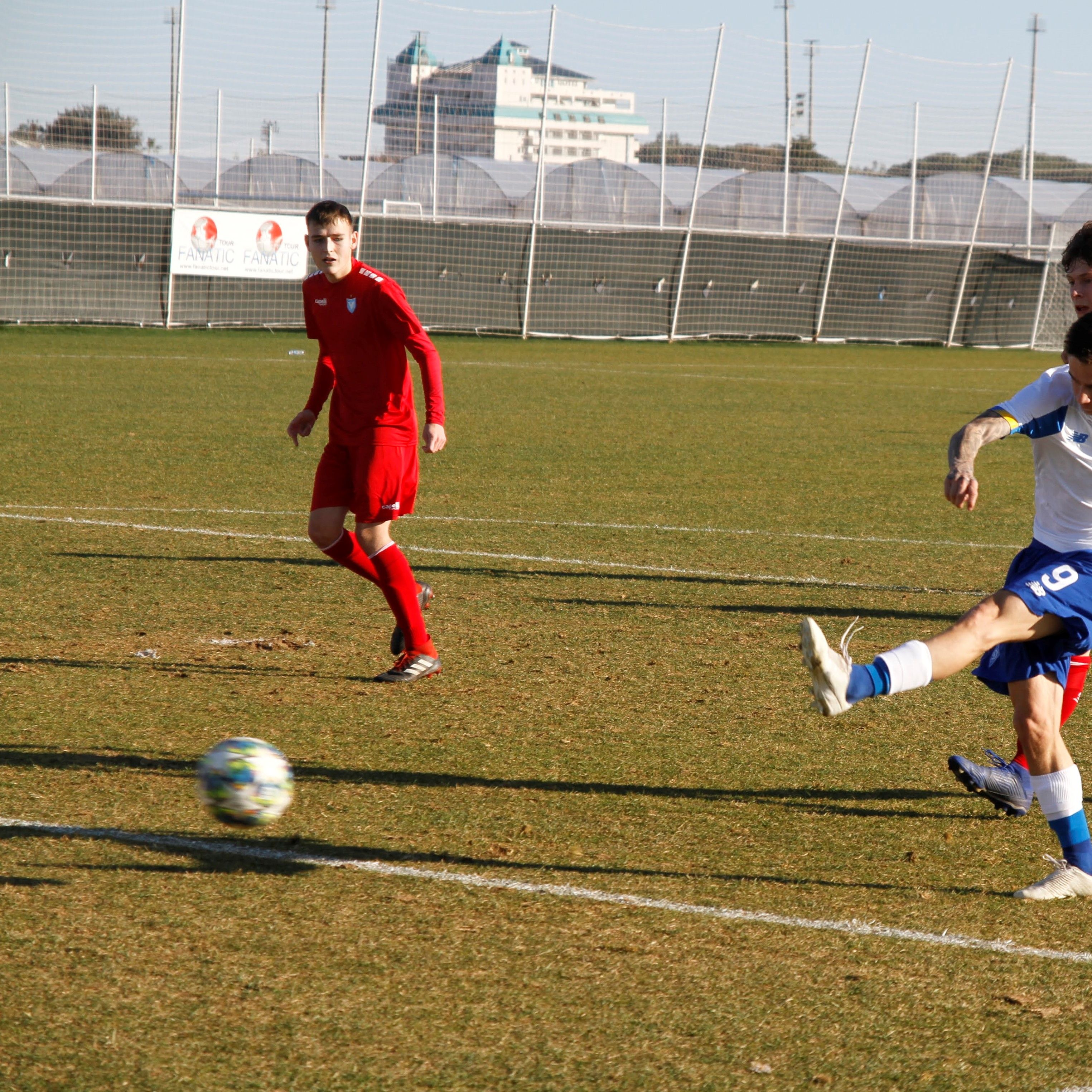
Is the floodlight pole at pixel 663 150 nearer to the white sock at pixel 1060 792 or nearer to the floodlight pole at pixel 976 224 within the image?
the floodlight pole at pixel 976 224

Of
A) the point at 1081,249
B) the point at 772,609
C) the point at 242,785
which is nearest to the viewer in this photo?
the point at 242,785

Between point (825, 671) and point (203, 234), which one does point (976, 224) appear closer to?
point (203, 234)

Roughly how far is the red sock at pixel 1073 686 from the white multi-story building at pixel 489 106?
83.2 ft

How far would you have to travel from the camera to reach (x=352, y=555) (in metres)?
6.15

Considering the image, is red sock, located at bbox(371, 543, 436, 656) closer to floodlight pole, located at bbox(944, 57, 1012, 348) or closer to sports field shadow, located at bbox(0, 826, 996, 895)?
sports field shadow, located at bbox(0, 826, 996, 895)

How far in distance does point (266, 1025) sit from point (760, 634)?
4.20 m

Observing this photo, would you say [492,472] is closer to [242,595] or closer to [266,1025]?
[242,595]

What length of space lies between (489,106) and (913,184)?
10495mm

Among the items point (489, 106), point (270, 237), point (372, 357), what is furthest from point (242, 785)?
point (489, 106)

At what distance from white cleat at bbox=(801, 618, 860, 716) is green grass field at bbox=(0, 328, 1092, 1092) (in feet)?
1.88

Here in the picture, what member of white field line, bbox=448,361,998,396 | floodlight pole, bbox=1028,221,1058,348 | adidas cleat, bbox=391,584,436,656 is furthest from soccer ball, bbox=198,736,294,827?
floodlight pole, bbox=1028,221,1058,348

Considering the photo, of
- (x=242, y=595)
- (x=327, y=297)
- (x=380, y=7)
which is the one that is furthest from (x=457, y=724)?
(x=380, y=7)

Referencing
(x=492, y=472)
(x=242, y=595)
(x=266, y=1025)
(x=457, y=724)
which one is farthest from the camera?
(x=492, y=472)

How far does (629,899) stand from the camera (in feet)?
12.1
